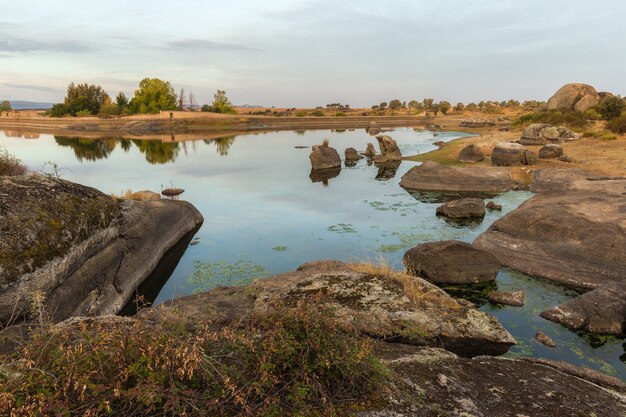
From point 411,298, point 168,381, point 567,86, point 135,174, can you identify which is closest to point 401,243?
point 411,298

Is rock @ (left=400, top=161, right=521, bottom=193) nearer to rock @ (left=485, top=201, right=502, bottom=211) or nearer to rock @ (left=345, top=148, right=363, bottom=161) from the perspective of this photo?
rock @ (left=485, top=201, right=502, bottom=211)

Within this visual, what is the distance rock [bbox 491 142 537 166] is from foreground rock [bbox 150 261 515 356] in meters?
28.3

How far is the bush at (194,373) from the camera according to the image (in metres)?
3.54

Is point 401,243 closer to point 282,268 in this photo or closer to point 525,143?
point 282,268

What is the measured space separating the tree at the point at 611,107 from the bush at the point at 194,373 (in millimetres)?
60886

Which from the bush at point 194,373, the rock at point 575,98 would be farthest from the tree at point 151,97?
the bush at point 194,373

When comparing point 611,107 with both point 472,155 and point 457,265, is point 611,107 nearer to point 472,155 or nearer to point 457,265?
point 472,155

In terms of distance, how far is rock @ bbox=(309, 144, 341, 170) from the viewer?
135 feet

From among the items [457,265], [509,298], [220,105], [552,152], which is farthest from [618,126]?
[220,105]

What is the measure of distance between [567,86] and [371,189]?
5267cm

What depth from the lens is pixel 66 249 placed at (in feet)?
36.3

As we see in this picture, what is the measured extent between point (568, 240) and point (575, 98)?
197ft

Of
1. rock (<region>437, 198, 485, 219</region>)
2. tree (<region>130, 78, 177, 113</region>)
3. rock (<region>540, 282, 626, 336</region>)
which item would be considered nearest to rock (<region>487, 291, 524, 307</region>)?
rock (<region>540, 282, 626, 336</region>)

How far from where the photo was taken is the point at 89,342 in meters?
3.94
